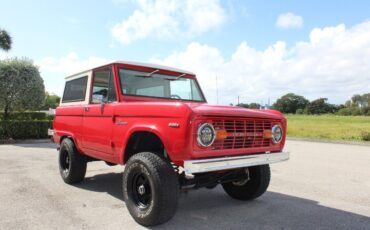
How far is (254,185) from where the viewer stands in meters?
5.57

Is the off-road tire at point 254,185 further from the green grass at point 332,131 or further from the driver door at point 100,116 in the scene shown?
the green grass at point 332,131

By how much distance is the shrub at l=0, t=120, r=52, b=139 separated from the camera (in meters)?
15.8

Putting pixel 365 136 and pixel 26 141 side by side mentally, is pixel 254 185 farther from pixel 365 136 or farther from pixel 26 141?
pixel 365 136

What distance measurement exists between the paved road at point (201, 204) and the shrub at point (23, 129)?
8.51 metres

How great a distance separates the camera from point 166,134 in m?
4.13

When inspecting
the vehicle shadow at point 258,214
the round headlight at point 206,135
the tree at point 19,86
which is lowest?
the vehicle shadow at point 258,214

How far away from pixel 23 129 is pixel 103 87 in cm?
1195

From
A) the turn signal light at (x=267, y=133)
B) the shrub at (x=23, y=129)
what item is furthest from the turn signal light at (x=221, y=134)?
the shrub at (x=23, y=129)

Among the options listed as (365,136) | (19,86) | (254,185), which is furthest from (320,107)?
(254,185)

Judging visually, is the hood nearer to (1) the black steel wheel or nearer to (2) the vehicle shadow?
(1) the black steel wheel

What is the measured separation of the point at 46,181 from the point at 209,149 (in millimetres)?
4226

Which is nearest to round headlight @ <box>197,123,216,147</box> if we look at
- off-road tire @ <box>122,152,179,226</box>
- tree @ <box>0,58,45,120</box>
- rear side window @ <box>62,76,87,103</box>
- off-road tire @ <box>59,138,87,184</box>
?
off-road tire @ <box>122,152,179,226</box>

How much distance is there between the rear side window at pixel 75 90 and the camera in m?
6.37

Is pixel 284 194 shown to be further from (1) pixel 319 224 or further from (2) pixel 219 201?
(1) pixel 319 224
